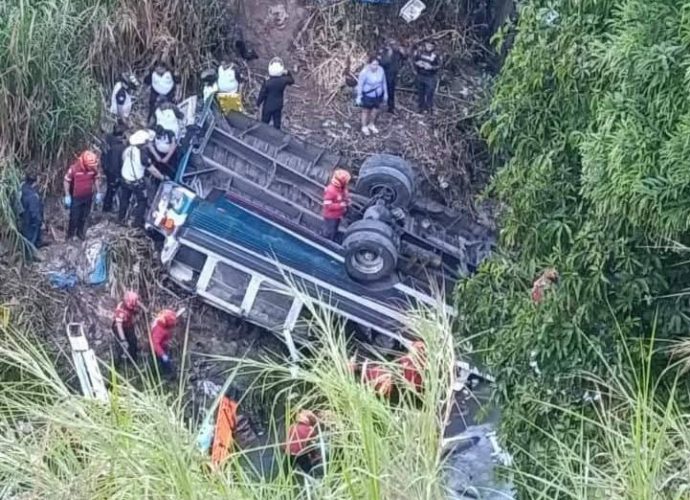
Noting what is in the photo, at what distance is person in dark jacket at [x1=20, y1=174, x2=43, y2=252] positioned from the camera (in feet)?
39.7

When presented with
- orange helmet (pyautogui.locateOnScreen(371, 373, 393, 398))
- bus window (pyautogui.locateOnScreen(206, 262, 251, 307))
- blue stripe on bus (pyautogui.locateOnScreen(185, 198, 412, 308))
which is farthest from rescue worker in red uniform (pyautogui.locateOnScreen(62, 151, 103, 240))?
orange helmet (pyautogui.locateOnScreen(371, 373, 393, 398))

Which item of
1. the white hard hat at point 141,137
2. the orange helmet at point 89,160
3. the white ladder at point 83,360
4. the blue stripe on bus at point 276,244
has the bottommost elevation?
the white ladder at point 83,360

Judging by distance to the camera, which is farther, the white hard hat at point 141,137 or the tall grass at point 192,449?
the white hard hat at point 141,137

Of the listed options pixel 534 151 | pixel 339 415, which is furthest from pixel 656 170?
pixel 339 415

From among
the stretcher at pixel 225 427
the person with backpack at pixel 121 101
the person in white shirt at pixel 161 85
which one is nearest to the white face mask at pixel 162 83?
the person in white shirt at pixel 161 85

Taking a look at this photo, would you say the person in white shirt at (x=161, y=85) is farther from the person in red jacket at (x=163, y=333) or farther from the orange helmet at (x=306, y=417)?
the orange helmet at (x=306, y=417)

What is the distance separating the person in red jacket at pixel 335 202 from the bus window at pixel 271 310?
81 centimetres

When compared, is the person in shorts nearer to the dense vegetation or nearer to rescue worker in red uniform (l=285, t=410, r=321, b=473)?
the dense vegetation

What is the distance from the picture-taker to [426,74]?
47.9 ft

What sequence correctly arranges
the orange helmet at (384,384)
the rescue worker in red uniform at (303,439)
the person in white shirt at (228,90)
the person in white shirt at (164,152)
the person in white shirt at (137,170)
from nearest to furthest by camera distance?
1. the orange helmet at (384,384)
2. the rescue worker in red uniform at (303,439)
3. the person in white shirt at (137,170)
4. the person in white shirt at (164,152)
5. the person in white shirt at (228,90)

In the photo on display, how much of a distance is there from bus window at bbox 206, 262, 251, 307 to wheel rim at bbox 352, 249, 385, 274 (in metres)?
1.07

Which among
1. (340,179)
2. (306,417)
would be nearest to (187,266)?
(340,179)

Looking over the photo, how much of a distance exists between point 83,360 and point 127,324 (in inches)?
23.6

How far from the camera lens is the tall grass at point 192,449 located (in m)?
5.11
